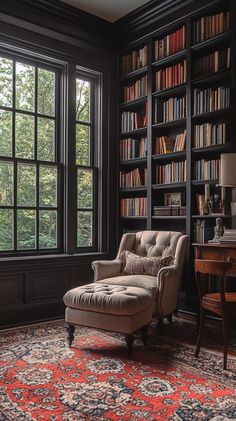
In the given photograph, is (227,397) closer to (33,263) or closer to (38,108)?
(33,263)

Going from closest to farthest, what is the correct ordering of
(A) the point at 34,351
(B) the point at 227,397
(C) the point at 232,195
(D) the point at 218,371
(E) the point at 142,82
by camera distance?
(B) the point at 227,397 < (D) the point at 218,371 < (A) the point at 34,351 < (C) the point at 232,195 < (E) the point at 142,82

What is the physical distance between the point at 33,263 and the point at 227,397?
2506 mm

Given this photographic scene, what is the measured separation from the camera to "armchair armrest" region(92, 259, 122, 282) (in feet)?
13.1

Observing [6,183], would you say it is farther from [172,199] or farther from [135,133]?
[172,199]

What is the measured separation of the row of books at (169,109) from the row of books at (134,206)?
983mm

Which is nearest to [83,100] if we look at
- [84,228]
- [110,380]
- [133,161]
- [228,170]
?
[133,161]

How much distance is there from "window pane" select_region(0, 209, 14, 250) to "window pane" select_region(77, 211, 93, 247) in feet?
2.96

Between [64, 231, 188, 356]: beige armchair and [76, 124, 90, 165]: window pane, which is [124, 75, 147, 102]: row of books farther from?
[64, 231, 188, 356]: beige armchair

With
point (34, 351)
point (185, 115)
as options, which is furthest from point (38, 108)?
point (34, 351)

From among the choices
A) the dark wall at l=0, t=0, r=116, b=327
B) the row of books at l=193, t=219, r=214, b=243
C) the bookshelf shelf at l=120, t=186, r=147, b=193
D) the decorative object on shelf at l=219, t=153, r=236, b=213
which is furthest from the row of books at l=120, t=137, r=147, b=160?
the decorative object on shelf at l=219, t=153, r=236, b=213

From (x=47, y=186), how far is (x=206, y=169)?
6.03 ft

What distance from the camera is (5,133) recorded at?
169 inches

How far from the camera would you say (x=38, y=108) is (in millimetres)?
4578

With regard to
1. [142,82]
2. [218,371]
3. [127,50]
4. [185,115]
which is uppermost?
[127,50]
